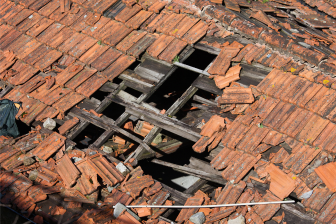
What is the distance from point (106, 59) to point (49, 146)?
220 cm

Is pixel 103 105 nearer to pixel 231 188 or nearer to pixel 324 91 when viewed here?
pixel 231 188

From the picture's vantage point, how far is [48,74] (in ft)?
24.7

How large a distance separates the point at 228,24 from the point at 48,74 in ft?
13.2

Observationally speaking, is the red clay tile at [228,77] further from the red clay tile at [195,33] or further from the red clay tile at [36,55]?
the red clay tile at [36,55]

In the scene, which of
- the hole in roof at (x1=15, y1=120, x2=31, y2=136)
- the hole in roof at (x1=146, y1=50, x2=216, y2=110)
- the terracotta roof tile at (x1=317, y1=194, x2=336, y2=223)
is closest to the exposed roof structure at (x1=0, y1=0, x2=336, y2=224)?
the terracotta roof tile at (x1=317, y1=194, x2=336, y2=223)

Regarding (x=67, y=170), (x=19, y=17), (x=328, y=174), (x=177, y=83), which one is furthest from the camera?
(x=177, y=83)

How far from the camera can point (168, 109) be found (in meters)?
6.43

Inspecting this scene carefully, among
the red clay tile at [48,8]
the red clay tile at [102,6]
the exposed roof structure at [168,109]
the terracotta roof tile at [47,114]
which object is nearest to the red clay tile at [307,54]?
the exposed roof structure at [168,109]

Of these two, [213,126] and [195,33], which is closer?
[213,126]

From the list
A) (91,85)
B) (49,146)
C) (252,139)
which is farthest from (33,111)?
(252,139)

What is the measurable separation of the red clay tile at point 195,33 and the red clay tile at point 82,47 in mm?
2103

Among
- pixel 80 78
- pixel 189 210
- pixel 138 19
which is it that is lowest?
pixel 189 210

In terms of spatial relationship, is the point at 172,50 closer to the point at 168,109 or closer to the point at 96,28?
the point at 168,109

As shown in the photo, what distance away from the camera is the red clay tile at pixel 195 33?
714 centimetres
